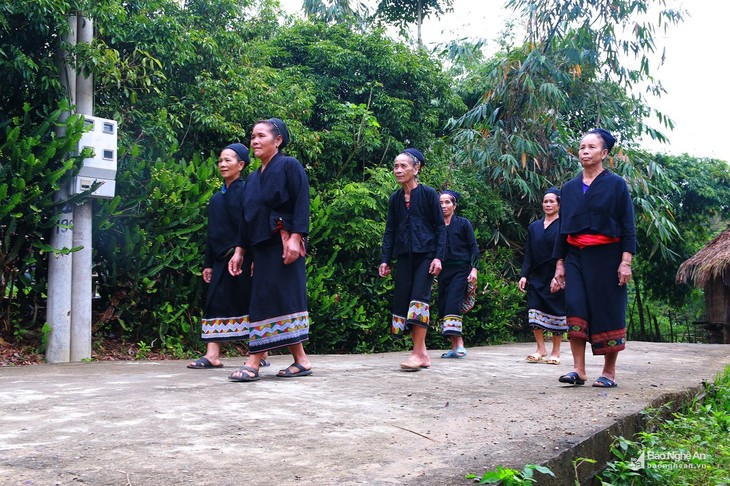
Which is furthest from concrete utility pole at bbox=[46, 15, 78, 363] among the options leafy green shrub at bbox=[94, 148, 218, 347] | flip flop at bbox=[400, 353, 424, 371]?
flip flop at bbox=[400, 353, 424, 371]

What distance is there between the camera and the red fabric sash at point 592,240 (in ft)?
16.4

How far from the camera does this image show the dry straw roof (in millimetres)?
16062

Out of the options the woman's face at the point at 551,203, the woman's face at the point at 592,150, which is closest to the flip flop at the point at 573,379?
the woman's face at the point at 592,150

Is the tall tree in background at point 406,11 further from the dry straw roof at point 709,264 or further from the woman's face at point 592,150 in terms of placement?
the woman's face at point 592,150

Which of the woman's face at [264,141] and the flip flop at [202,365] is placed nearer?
the woman's face at [264,141]

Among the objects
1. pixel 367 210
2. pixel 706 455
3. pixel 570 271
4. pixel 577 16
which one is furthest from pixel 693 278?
pixel 706 455

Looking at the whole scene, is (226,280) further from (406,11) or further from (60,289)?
(406,11)

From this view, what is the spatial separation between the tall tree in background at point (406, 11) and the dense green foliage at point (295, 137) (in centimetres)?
859

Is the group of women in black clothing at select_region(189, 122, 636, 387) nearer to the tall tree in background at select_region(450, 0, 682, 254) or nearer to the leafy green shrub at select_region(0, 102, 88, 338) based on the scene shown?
the leafy green shrub at select_region(0, 102, 88, 338)

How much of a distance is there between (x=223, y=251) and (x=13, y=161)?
199 cm

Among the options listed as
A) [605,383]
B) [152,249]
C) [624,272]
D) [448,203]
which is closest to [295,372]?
[605,383]

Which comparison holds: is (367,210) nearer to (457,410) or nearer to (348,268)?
(348,268)

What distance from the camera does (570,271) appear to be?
17.0 ft

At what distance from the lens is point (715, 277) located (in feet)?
54.3
